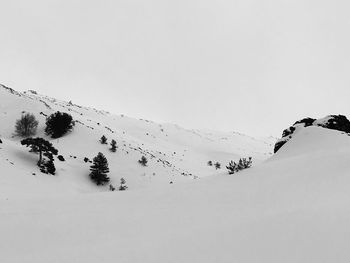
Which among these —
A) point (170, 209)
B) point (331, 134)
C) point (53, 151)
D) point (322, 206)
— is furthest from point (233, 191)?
point (53, 151)

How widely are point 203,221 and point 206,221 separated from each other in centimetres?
8

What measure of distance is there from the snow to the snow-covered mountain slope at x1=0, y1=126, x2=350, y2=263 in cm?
2

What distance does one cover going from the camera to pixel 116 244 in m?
8.26

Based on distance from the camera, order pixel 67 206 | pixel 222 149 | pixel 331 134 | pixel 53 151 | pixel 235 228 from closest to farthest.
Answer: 1. pixel 235 228
2. pixel 67 206
3. pixel 331 134
4. pixel 53 151
5. pixel 222 149

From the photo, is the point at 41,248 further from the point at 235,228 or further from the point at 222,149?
the point at 222,149

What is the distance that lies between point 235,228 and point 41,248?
4472mm

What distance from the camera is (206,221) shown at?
9.45 metres

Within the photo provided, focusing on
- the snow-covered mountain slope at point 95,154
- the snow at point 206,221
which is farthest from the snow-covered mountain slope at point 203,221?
the snow-covered mountain slope at point 95,154

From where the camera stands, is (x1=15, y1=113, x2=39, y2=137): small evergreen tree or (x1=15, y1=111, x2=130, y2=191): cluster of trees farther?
(x1=15, y1=113, x2=39, y2=137): small evergreen tree

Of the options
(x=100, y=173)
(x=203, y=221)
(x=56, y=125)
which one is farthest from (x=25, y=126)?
(x=203, y=221)

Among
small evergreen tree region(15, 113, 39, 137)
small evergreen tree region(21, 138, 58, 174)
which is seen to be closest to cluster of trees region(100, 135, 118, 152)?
small evergreen tree region(15, 113, 39, 137)

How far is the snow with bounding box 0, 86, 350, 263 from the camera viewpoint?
7.10m

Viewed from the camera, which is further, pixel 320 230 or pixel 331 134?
pixel 331 134

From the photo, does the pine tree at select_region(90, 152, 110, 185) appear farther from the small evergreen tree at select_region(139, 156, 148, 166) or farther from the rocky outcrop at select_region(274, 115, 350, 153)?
the rocky outcrop at select_region(274, 115, 350, 153)
